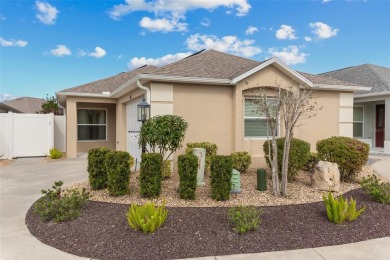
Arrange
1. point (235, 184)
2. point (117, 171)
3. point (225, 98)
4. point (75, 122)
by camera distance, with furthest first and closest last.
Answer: point (75, 122), point (225, 98), point (235, 184), point (117, 171)

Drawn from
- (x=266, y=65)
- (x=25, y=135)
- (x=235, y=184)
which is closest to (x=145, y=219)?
(x=235, y=184)

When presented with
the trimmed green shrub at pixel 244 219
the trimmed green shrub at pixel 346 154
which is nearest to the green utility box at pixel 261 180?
the trimmed green shrub at pixel 244 219

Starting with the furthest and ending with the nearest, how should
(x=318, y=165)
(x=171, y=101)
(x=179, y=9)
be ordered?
(x=179, y=9) < (x=171, y=101) < (x=318, y=165)

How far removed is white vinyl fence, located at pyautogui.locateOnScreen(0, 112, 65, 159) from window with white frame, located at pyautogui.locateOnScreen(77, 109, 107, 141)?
161 cm

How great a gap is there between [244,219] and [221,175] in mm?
1336

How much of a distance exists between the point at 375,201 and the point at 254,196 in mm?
2464

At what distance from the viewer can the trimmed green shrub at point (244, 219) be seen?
4.08 m

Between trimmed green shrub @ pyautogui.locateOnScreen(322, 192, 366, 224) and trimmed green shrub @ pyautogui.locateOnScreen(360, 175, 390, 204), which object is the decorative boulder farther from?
trimmed green shrub @ pyautogui.locateOnScreen(322, 192, 366, 224)

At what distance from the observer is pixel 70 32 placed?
39.3 feet

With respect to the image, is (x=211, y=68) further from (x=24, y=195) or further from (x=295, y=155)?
(x=24, y=195)

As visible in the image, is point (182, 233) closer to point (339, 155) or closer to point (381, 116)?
point (339, 155)

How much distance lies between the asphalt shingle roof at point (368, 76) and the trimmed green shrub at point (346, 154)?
30.7 ft

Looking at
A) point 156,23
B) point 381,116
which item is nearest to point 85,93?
point 156,23

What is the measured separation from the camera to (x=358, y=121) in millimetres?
16438
